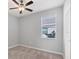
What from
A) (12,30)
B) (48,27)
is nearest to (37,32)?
(48,27)

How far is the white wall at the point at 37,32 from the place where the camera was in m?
4.04

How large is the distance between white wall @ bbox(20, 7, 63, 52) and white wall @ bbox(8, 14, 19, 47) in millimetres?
389

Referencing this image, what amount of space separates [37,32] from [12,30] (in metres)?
1.92

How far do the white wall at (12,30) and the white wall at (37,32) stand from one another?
39 centimetres

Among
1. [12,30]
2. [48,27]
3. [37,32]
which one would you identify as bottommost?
[37,32]

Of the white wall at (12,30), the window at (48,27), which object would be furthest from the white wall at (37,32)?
the white wall at (12,30)

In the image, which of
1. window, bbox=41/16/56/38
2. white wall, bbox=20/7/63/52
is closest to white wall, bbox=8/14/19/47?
white wall, bbox=20/7/63/52

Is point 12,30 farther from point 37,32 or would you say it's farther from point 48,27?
point 48,27

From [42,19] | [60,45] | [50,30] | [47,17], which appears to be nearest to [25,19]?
[42,19]

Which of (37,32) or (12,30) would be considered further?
(12,30)

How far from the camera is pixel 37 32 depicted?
4.90m

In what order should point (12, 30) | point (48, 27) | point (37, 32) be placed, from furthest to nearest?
point (12, 30) < point (37, 32) < point (48, 27)

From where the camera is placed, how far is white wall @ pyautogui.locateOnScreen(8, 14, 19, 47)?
5.04 meters

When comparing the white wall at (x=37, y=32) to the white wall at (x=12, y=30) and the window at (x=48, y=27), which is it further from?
the white wall at (x=12, y=30)
